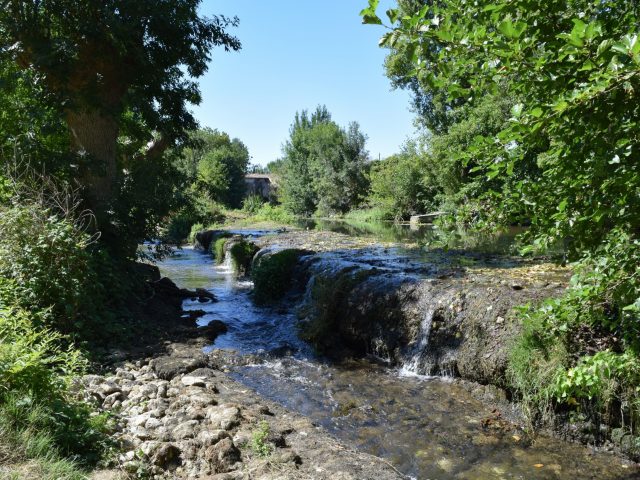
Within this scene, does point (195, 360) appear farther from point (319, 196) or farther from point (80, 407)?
point (319, 196)

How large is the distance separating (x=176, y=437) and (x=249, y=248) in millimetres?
13252

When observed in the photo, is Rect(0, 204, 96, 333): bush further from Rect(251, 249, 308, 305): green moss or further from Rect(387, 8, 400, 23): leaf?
Rect(387, 8, 400, 23): leaf

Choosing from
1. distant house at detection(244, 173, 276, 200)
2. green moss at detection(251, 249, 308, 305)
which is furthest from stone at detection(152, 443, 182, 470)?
distant house at detection(244, 173, 276, 200)

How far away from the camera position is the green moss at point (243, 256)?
56.2 ft

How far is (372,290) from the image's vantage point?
30.8 feet

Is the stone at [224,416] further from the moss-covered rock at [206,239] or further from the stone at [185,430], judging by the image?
the moss-covered rock at [206,239]

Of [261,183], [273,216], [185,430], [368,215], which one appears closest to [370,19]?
[185,430]

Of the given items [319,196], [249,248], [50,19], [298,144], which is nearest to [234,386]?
[50,19]

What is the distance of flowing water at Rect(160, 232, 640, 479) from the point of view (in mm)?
4844

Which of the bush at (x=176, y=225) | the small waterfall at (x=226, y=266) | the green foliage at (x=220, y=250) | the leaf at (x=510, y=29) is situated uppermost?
the leaf at (x=510, y=29)

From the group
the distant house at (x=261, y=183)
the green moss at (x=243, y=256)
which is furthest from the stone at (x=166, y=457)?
the distant house at (x=261, y=183)

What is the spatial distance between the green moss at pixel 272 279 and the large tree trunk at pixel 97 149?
14.8 feet

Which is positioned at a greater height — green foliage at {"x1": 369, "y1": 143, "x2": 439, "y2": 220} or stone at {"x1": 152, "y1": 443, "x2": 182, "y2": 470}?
green foliage at {"x1": 369, "y1": 143, "x2": 439, "y2": 220}

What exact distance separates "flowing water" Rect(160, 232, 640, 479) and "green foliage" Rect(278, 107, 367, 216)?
36.6 meters
